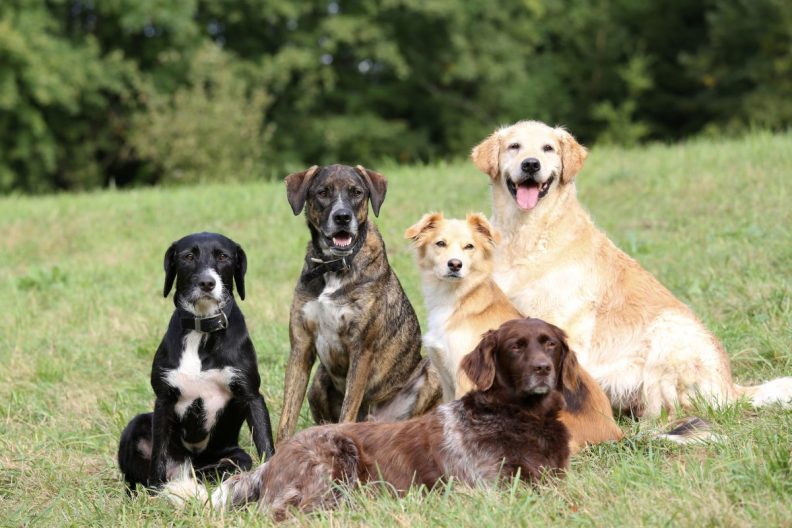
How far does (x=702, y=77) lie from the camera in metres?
27.6

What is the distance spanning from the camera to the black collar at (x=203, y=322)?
5.22 metres

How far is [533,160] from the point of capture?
19.6 ft

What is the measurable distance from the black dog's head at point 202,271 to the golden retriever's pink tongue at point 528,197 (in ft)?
6.29

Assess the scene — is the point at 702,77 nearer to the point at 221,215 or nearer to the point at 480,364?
the point at 221,215

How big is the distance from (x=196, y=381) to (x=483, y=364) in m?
1.65

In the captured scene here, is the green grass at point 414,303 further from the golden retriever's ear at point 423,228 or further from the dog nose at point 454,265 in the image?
the golden retriever's ear at point 423,228

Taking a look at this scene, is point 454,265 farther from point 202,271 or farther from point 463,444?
point 202,271

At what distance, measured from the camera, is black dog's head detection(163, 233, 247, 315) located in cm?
517

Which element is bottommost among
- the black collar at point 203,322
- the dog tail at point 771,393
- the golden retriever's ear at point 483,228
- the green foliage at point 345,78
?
the dog tail at point 771,393

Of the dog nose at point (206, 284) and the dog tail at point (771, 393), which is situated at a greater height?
the dog nose at point (206, 284)

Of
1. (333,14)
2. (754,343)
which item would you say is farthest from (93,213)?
(333,14)

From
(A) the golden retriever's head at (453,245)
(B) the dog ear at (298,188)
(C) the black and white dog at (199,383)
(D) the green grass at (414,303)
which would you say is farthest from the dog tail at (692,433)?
(B) the dog ear at (298,188)

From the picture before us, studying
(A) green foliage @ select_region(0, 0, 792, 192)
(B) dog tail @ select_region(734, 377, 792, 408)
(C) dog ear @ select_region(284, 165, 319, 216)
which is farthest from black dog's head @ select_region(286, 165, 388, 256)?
(A) green foliage @ select_region(0, 0, 792, 192)

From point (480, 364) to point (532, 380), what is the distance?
0.29 m
